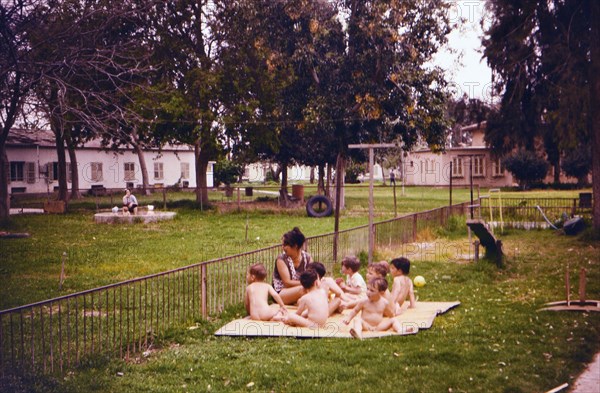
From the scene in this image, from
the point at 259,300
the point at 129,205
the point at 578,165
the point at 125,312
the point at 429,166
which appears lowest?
the point at 125,312

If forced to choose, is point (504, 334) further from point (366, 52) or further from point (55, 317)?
point (366, 52)

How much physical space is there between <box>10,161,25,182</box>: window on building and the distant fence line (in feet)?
121

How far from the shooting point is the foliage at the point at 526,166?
139ft

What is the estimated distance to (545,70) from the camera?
15.5m

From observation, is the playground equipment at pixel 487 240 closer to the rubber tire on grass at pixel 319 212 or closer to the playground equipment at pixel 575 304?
the playground equipment at pixel 575 304

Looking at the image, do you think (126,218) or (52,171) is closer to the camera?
(126,218)

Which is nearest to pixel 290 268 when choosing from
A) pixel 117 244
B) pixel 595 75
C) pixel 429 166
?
pixel 117 244

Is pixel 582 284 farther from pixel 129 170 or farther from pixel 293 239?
pixel 129 170

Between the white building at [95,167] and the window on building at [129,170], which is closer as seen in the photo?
the white building at [95,167]

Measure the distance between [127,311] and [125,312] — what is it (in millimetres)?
2571

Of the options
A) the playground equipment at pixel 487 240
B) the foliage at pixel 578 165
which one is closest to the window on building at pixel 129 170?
the foliage at pixel 578 165

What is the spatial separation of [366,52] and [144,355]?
22551 mm

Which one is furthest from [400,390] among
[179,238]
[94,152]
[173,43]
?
[94,152]

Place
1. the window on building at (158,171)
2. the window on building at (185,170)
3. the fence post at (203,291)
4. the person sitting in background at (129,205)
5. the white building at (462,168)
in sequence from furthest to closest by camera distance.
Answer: the window on building at (185,170) → the window on building at (158,171) → the white building at (462,168) → the person sitting in background at (129,205) → the fence post at (203,291)
